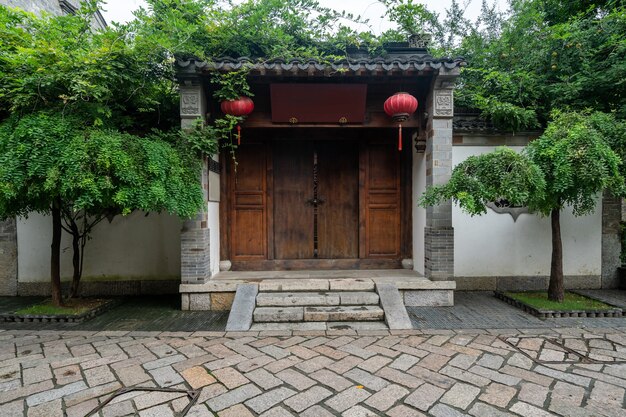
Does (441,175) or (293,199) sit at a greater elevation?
(441,175)

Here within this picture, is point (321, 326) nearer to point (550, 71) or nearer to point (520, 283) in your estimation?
point (520, 283)

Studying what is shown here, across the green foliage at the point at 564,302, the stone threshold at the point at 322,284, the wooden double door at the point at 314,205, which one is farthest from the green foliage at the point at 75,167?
the green foliage at the point at 564,302

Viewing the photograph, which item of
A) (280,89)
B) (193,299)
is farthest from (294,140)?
(193,299)

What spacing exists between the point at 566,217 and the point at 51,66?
824cm

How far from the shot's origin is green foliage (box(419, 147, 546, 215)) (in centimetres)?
361

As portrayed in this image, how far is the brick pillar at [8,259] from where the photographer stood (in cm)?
530

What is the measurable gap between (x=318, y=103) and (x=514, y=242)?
4323 mm

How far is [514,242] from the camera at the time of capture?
5.49 meters

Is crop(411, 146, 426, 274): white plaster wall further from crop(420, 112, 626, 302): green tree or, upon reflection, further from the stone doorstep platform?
crop(420, 112, 626, 302): green tree

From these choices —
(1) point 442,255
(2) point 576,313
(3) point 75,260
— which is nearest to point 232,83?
(3) point 75,260

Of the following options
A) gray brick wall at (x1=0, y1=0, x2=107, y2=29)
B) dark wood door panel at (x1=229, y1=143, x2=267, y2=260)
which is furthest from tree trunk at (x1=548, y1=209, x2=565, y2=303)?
gray brick wall at (x1=0, y1=0, x2=107, y2=29)

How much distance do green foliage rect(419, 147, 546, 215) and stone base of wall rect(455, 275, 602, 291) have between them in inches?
86.8

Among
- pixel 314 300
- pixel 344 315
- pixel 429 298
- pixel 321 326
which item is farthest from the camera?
pixel 429 298

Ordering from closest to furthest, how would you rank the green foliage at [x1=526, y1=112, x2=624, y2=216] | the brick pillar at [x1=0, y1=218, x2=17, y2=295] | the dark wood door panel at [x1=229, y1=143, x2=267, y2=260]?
the green foliage at [x1=526, y1=112, x2=624, y2=216] < the brick pillar at [x1=0, y1=218, x2=17, y2=295] < the dark wood door panel at [x1=229, y1=143, x2=267, y2=260]
